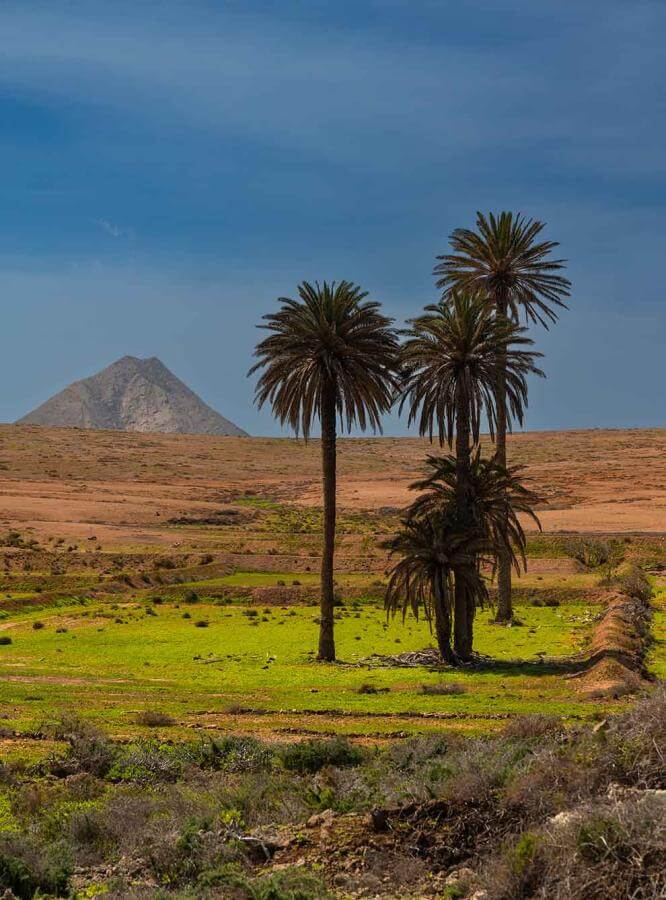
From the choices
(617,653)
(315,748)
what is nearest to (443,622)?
(617,653)

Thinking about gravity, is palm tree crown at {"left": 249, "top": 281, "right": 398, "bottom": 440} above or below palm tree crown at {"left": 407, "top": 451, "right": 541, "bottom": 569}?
above

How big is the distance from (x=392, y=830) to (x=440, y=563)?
22.0 metres

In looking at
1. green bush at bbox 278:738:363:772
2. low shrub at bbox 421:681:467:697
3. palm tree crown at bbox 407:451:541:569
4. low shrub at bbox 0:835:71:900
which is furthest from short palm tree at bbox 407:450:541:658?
low shrub at bbox 0:835:71:900

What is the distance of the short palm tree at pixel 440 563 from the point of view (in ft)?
112

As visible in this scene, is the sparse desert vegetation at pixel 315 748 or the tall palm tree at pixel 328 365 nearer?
the sparse desert vegetation at pixel 315 748

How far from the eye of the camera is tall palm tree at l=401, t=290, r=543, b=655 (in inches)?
1446

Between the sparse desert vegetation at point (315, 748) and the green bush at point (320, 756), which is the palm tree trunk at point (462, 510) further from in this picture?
the green bush at point (320, 756)

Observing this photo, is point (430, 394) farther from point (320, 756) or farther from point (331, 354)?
point (320, 756)

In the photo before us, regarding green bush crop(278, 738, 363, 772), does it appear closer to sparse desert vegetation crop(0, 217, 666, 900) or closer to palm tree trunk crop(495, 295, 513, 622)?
sparse desert vegetation crop(0, 217, 666, 900)

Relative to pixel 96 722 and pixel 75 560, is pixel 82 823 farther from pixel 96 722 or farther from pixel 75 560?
pixel 75 560

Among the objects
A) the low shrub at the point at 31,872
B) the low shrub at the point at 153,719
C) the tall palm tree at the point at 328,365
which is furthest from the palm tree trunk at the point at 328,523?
the low shrub at the point at 31,872

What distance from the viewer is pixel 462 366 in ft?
121

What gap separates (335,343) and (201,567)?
122 ft

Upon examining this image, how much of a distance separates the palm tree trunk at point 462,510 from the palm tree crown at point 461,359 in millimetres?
359
